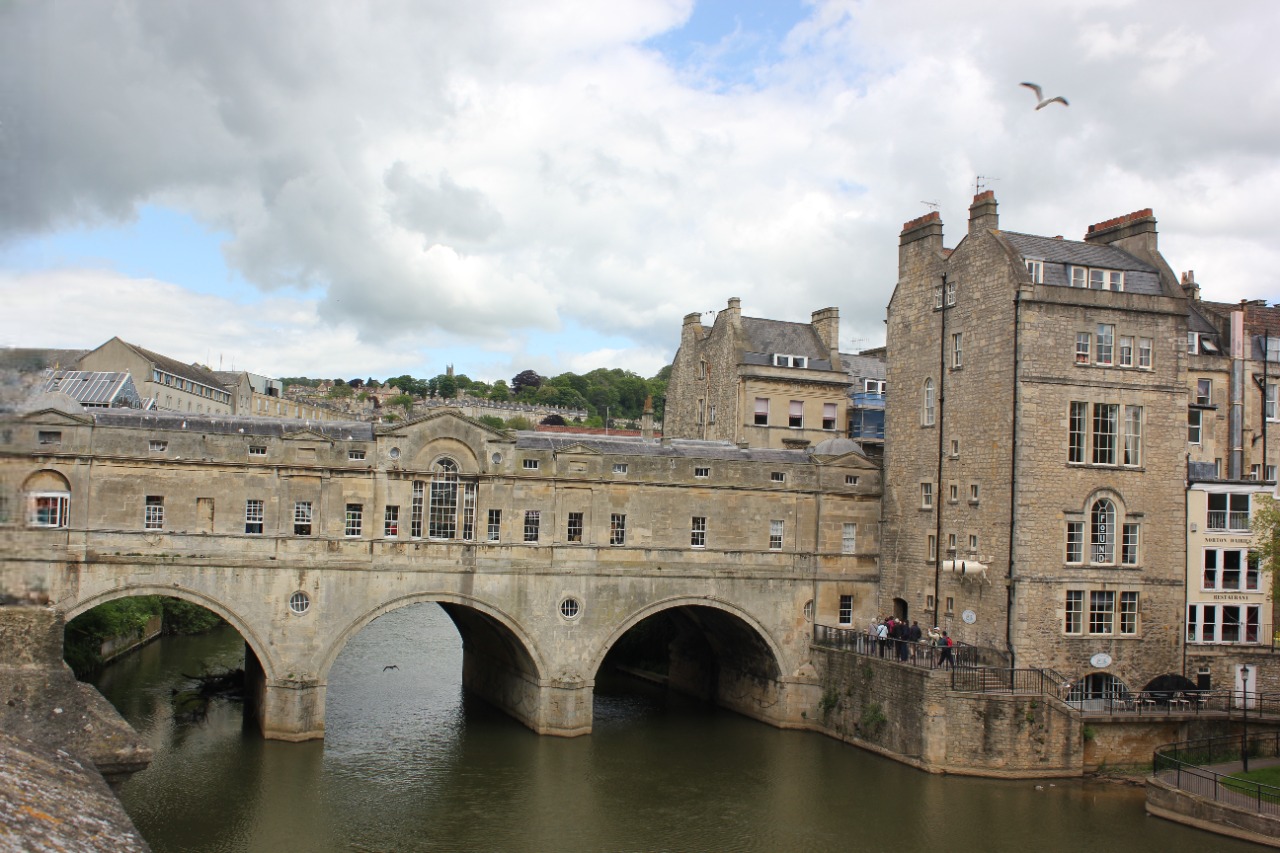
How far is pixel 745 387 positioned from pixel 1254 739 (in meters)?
24.0

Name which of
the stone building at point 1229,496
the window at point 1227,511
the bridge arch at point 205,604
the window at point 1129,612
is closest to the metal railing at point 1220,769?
the stone building at point 1229,496

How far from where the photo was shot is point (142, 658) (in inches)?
1882

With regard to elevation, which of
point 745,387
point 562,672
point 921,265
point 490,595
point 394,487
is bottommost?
point 562,672

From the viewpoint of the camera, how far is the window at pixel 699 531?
127ft

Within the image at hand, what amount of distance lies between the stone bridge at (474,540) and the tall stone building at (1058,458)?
16.2ft

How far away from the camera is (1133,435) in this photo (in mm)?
36781

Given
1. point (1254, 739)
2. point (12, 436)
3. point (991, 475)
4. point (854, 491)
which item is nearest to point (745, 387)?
point (854, 491)

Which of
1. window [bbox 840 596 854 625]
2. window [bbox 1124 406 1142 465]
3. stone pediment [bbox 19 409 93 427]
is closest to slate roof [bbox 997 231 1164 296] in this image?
window [bbox 1124 406 1142 465]

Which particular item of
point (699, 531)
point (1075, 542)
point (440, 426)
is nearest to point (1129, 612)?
point (1075, 542)

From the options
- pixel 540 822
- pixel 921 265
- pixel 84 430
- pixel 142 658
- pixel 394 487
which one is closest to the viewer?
pixel 540 822

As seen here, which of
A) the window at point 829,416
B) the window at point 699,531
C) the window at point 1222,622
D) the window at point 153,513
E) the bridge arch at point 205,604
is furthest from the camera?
the window at point 829,416

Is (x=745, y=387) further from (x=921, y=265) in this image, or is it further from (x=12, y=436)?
(x=12, y=436)

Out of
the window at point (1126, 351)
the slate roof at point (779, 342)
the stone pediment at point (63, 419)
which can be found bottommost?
the stone pediment at point (63, 419)

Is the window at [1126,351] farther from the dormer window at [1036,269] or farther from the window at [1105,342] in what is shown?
the dormer window at [1036,269]
